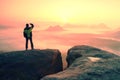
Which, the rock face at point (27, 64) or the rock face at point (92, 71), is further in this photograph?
the rock face at point (27, 64)

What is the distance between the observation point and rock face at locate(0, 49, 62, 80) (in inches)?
1099

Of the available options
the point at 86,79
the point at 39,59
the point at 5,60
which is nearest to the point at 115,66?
the point at 86,79

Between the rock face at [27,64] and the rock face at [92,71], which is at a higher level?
the rock face at [92,71]

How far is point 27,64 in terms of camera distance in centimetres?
2867

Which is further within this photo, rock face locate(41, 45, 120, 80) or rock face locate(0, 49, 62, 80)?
rock face locate(0, 49, 62, 80)

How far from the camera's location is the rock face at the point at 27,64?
91.6 feet

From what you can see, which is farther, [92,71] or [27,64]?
[27,64]

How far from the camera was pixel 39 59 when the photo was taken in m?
29.8

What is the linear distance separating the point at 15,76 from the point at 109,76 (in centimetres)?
1082

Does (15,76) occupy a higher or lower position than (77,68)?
lower

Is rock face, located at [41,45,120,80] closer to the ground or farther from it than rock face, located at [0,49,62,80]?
farther from it

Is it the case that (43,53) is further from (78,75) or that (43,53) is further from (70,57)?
(78,75)

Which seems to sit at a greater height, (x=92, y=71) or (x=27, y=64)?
(x=92, y=71)

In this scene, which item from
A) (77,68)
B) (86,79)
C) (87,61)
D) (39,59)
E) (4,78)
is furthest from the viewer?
(39,59)
